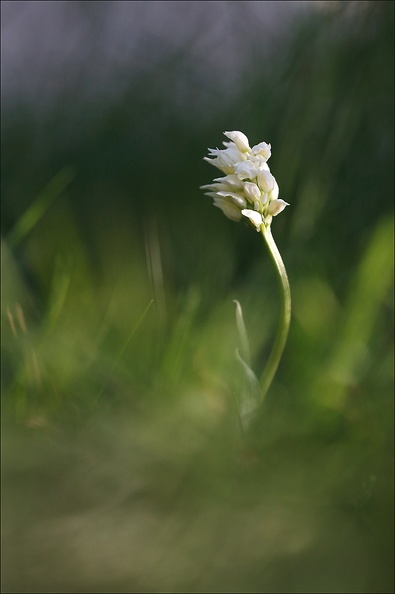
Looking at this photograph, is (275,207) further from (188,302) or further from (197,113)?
(197,113)

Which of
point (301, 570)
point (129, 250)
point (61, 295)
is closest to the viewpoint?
point (301, 570)

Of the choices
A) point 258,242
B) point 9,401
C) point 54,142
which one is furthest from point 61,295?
point 54,142

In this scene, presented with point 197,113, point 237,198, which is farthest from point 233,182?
point 197,113

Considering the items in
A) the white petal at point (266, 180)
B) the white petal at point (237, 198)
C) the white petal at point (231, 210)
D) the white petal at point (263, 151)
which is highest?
the white petal at point (263, 151)

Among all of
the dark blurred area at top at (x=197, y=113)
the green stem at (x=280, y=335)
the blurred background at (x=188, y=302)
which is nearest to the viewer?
the blurred background at (x=188, y=302)

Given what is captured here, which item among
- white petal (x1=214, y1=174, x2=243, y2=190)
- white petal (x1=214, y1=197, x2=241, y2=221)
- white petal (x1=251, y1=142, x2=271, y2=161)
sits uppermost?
white petal (x1=251, y1=142, x2=271, y2=161)

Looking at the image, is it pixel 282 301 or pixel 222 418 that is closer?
pixel 222 418

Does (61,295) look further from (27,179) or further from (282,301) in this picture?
(27,179)
